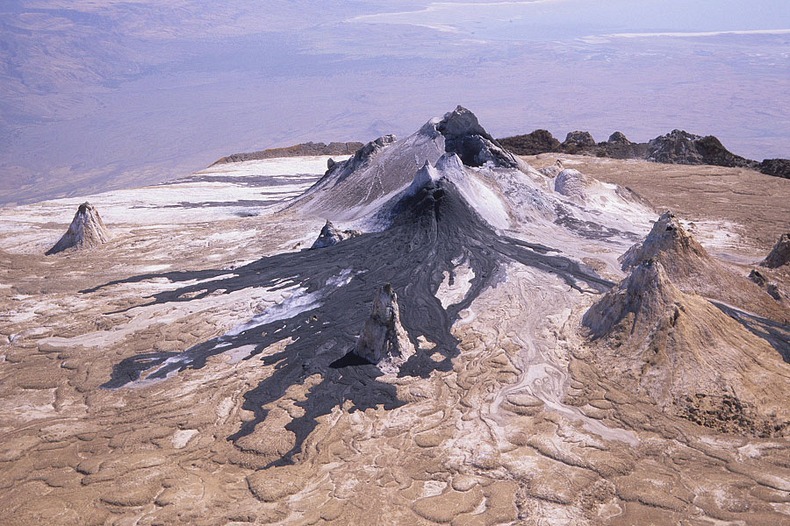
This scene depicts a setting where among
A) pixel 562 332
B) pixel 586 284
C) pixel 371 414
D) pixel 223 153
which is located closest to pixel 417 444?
pixel 371 414

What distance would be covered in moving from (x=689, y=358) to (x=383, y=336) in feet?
20.8

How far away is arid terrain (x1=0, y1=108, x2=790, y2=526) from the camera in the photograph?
29.7 ft

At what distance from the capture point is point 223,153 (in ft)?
379

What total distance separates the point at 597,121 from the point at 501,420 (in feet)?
389

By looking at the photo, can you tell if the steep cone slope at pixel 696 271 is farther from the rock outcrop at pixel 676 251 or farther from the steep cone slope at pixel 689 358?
the steep cone slope at pixel 689 358

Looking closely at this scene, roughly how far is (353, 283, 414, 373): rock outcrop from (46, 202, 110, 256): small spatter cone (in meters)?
14.9

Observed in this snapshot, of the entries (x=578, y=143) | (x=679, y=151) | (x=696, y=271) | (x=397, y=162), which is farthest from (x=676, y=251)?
(x=578, y=143)

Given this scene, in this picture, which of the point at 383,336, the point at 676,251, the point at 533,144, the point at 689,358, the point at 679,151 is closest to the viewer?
the point at 689,358

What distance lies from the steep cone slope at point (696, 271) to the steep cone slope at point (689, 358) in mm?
2877

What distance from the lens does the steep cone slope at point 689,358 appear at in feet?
35.9

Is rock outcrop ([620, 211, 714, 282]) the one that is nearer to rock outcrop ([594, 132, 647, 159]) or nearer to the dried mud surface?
the dried mud surface

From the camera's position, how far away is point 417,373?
12.6m

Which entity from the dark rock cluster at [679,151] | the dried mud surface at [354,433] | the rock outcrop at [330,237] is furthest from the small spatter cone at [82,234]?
the dark rock cluster at [679,151]

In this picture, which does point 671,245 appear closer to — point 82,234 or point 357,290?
point 357,290
